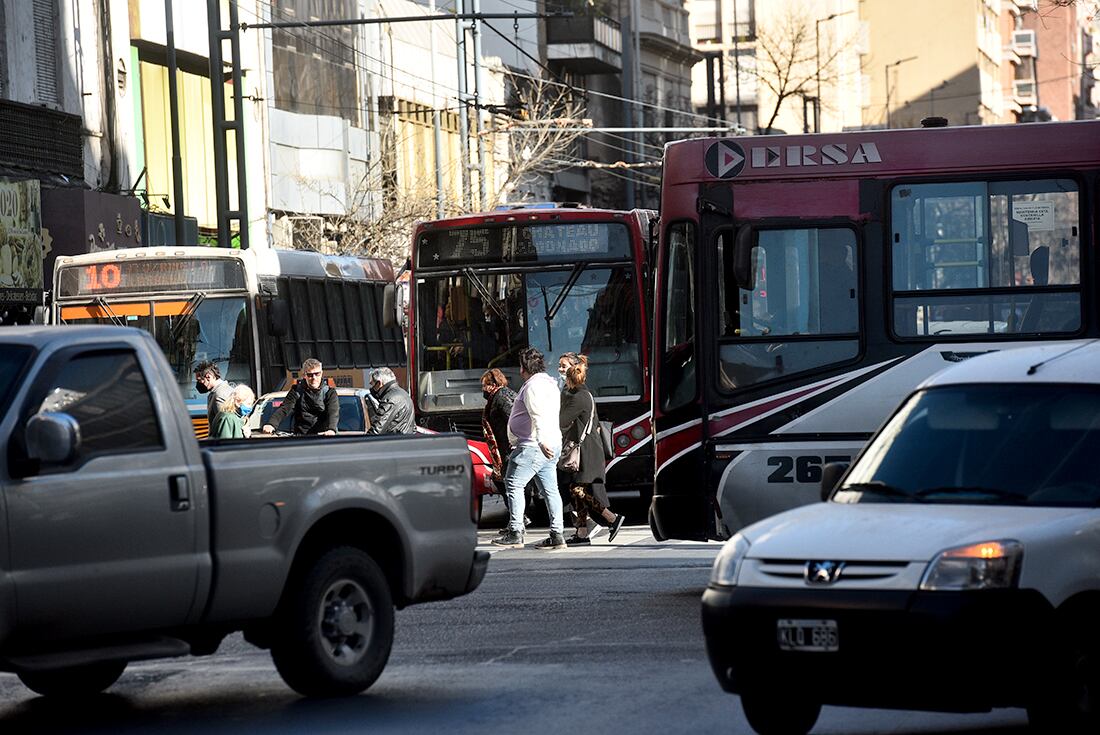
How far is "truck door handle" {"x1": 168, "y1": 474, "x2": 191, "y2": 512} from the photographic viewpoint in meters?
9.76

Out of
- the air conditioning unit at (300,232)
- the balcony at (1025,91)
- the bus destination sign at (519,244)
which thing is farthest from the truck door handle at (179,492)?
the balcony at (1025,91)

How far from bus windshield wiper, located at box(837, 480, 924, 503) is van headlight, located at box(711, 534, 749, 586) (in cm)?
73

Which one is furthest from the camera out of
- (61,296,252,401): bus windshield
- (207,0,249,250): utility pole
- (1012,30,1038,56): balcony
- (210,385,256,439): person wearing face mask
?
(1012,30,1038,56): balcony

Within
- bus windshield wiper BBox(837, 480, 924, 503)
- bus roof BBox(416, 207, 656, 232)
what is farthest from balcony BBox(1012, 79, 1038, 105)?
bus windshield wiper BBox(837, 480, 924, 503)

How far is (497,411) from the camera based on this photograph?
21.8 metres

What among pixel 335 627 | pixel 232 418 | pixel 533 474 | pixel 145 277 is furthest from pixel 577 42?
pixel 335 627

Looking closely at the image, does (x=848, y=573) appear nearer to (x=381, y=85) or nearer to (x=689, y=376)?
(x=689, y=376)

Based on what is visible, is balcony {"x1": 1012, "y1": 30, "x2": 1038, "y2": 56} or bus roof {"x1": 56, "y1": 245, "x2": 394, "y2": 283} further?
balcony {"x1": 1012, "y1": 30, "x2": 1038, "y2": 56}

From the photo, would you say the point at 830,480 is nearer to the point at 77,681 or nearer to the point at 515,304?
the point at 77,681

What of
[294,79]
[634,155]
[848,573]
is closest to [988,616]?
[848,573]

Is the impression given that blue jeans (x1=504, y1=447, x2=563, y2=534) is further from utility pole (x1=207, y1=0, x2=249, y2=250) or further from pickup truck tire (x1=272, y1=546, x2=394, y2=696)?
utility pole (x1=207, y1=0, x2=249, y2=250)

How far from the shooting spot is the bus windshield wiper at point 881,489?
363 inches

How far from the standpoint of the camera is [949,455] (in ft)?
30.8

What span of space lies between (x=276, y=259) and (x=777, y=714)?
19.4m
